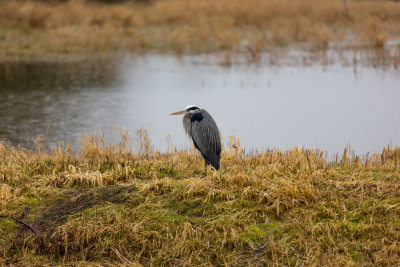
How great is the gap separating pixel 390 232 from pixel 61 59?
14.5 meters

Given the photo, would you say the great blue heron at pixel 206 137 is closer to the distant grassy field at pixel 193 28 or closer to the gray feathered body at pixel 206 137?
the gray feathered body at pixel 206 137

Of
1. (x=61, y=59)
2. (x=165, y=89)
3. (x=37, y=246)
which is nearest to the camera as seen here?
(x=37, y=246)

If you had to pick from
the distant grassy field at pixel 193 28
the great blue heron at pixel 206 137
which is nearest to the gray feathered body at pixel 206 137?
the great blue heron at pixel 206 137

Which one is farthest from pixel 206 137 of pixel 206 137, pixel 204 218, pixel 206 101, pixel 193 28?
pixel 193 28

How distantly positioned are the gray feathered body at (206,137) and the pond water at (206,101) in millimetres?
2669

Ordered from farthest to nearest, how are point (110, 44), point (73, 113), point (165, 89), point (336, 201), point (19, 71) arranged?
point (110, 44) → point (19, 71) → point (165, 89) → point (73, 113) → point (336, 201)

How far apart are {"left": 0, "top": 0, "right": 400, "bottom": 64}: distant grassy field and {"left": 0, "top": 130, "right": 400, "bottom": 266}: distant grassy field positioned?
12.2 metres

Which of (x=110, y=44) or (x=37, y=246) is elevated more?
(x=110, y=44)

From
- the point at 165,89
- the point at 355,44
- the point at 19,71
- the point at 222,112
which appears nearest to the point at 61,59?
the point at 19,71

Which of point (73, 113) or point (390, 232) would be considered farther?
point (73, 113)

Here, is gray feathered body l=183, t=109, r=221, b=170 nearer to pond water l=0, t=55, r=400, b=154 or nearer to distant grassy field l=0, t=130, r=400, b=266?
distant grassy field l=0, t=130, r=400, b=266

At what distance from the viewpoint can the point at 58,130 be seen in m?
10.5

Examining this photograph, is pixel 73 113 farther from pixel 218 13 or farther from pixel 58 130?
pixel 218 13

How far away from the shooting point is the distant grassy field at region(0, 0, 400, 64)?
18922 mm
